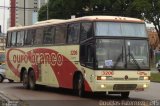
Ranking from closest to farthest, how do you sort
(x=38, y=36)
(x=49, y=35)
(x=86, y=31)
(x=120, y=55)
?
(x=120, y=55) < (x=86, y=31) < (x=49, y=35) < (x=38, y=36)

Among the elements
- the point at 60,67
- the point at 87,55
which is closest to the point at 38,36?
the point at 60,67

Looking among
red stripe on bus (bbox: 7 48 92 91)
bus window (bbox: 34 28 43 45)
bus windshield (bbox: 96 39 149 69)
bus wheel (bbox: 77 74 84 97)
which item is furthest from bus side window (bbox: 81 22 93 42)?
bus window (bbox: 34 28 43 45)

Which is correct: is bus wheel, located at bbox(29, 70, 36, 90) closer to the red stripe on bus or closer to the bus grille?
the red stripe on bus

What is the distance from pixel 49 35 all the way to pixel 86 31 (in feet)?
13.2

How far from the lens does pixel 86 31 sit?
2041 centimetres

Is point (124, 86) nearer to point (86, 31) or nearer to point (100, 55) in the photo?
point (100, 55)

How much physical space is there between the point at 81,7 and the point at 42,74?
56.1m

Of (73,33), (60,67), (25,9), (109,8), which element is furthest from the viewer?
(109,8)

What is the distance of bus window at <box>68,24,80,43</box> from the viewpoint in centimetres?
2112

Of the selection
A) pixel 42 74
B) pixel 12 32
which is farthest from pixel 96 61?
pixel 12 32

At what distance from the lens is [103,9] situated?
78875mm

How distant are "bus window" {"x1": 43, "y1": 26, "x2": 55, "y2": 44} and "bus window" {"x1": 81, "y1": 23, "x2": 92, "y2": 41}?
10.5 feet

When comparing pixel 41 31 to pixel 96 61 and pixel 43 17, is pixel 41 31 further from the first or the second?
pixel 43 17

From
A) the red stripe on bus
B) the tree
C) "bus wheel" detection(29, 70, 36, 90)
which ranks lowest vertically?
"bus wheel" detection(29, 70, 36, 90)
